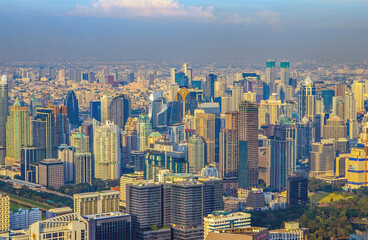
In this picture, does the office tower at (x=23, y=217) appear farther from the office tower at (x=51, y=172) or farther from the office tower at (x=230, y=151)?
the office tower at (x=51, y=172)

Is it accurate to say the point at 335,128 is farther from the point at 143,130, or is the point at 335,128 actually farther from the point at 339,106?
the point at 143,130

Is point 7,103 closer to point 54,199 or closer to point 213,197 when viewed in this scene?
point 54,199

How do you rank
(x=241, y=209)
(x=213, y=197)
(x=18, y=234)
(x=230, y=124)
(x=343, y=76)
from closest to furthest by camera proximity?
(x=18, y=234) < (x=213, y=197) < (x=241, y=209) < (x=343, y=76) < (x=230, y=124)

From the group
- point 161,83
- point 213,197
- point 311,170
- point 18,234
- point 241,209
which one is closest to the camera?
point 18,234

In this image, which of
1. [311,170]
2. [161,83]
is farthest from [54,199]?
[161,83]

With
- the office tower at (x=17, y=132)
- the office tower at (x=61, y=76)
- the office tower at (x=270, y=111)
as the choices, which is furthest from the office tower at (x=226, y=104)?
the office tower at (x=17, y=132)

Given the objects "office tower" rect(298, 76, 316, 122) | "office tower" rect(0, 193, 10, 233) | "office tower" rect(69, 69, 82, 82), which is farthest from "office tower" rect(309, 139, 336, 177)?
"office tower" rect(0, 193, 10, 233)

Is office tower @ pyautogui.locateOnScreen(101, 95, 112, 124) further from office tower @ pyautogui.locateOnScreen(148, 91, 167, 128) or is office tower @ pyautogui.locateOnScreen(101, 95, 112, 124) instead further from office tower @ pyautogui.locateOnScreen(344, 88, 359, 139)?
office tower @ pyautogui.locateOnScreen(344, 88, 359, 139)
